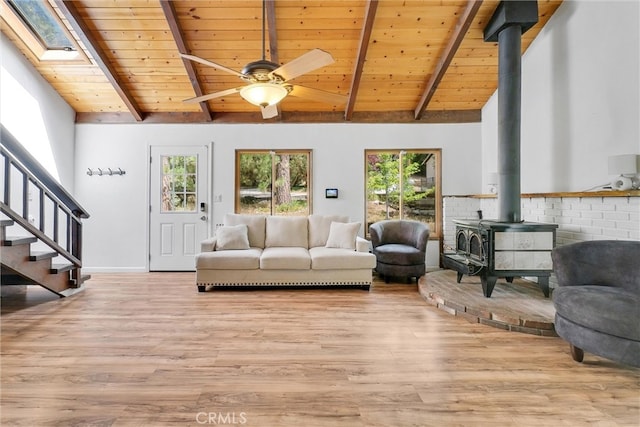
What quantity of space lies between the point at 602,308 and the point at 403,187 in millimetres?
3477

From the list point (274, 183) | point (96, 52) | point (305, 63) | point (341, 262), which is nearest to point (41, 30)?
point (96, 52)

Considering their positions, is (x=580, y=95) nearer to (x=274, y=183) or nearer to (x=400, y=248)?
(x=400, y=248)

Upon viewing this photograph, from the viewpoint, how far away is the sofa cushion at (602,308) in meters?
1.81

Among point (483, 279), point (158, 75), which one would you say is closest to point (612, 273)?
point (483, 279)

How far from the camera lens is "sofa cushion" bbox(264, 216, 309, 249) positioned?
15.0ft

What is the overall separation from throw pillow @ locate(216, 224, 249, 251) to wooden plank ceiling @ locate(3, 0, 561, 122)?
1919 mm

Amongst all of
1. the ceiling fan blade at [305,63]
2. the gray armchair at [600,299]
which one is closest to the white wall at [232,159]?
the ceiling fan blade at [305,63]

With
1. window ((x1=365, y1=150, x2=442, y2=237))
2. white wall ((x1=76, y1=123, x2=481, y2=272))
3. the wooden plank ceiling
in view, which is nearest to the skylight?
the wooden plank ceiling

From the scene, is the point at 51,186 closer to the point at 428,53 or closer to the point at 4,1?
the point at 4,1

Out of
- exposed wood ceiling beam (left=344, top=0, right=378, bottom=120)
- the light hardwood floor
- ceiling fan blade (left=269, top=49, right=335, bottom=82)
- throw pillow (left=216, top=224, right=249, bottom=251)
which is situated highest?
exposed wood ceiling beam (left=344, top=0, right=378, bottom=120)

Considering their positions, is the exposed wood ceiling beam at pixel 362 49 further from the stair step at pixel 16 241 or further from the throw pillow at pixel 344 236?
the stair step at pixel 16 241

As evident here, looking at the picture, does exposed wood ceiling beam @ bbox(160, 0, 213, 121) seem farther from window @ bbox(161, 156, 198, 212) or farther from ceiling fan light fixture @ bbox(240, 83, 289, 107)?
ceiling fan light fixture @ bbox(240, 83, 289, 107)

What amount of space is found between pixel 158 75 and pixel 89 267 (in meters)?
3.22

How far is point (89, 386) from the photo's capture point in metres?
1.82
